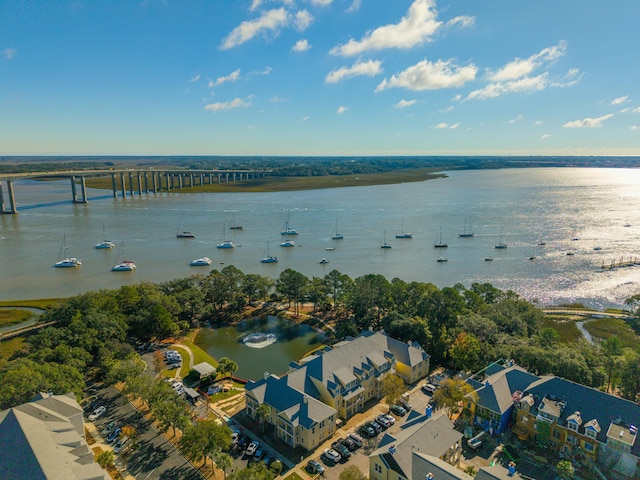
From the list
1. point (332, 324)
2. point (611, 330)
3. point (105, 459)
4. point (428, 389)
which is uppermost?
point (105, 459)

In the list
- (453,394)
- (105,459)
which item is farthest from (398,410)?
(105,459)

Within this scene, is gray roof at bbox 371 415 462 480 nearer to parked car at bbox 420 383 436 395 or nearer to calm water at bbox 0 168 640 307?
parked car at bbox 420 383 436 395

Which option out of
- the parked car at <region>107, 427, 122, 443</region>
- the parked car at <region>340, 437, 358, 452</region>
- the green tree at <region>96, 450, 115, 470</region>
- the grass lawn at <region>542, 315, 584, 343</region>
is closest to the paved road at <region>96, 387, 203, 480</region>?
the parked car at <region>107, 427, 122, 443</region>

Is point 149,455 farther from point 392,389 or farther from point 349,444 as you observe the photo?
point 392,389

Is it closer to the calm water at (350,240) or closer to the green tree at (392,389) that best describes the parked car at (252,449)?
the green tree at (392,389)

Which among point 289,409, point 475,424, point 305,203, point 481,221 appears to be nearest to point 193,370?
point 289,409
